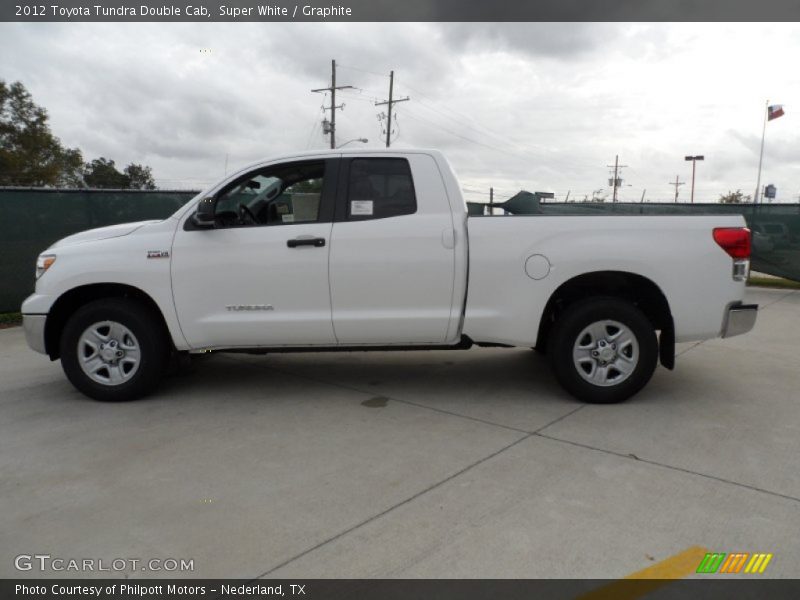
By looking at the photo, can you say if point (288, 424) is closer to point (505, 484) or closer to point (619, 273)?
point (505, 484)

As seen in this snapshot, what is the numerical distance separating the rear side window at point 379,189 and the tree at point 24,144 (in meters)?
47.5

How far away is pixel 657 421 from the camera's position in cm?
443

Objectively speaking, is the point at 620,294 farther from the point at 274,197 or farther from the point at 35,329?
the point at 35,329

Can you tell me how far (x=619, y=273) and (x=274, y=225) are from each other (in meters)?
2.67

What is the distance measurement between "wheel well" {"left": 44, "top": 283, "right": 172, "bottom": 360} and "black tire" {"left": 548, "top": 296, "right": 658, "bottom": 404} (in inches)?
122

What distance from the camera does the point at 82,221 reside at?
960 cm

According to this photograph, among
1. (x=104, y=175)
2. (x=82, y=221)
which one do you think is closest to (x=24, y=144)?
(x=104, y=175)

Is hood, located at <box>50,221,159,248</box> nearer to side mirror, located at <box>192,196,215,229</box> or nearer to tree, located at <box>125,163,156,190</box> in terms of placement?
side mirror, located at <box>192,196,215,229</box>

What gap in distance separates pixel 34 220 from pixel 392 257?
702cm

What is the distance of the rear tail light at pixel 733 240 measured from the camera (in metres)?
4.54

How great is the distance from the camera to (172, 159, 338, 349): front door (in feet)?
15.4

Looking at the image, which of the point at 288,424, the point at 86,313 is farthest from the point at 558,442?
the point at 86,313
